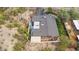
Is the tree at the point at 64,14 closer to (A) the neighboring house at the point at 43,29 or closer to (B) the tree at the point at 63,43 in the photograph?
(A) the neighboring house at the point at 43,29

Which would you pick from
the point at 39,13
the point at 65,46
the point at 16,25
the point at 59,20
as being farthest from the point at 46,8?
the point at 65,46

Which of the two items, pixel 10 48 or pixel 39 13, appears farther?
pixel 39 13

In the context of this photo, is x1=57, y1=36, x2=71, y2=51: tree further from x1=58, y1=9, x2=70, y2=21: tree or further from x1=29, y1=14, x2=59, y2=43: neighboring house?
x1=58, y1=9, x2=70, y2=21: tree

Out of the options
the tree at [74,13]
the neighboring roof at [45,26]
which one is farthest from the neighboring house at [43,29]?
the tree at [74,13]

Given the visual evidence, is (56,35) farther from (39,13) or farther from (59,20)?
(39,13)

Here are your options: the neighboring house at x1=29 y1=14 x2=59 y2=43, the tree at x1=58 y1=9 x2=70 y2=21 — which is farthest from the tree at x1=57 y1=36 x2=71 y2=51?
the tree at x1=58 y1=9 x2=70 y2=21

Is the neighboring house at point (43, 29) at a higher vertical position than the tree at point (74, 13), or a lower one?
lower
